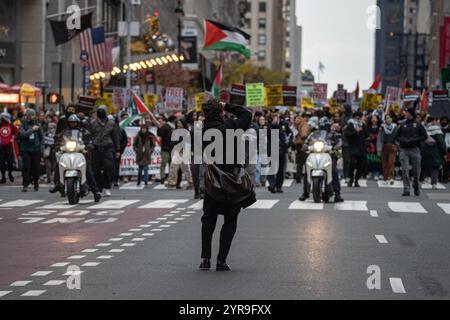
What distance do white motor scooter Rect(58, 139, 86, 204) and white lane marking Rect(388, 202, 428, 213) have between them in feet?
18.4

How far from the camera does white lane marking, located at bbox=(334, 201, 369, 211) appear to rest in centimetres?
2259

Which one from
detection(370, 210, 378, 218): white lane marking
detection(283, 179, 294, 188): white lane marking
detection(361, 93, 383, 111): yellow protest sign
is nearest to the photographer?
detection(370, 210, 378, 218): white lane marking

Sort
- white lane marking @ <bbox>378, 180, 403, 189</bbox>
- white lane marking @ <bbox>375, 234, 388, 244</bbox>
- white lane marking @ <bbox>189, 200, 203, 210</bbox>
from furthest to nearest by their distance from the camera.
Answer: white lane marking @ <bbox>378, 180, 403, 189</bbox> < white lane marking @ <bbox>189, 200, 203, 210</bbox> < white lane marking @ <bbox>375, 234, 388, 244</bbox>

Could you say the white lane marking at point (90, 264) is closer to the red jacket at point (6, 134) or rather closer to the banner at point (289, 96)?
the red jacket at point (6, 134)

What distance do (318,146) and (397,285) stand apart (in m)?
13.0

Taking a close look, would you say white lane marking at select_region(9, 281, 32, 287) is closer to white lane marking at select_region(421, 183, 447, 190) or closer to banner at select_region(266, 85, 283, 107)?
white lane marking at select_region(421, 183, 447, 190)

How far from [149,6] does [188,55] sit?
1401cm

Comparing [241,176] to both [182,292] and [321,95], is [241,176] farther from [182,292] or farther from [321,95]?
[321,95]

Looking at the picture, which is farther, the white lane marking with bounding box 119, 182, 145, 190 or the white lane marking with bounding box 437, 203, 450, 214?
the white lane marking with bounding box 119, 182, 145, 190

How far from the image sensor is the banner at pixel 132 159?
3506cm

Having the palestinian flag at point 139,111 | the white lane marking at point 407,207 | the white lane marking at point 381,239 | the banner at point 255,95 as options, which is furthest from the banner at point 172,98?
the white lane marking at point 381,239

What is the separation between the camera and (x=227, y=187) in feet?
41.8

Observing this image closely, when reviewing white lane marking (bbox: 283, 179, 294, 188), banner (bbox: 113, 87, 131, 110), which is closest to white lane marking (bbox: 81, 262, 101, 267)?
white lane marking (bbox: 283, 179, 294, 188)

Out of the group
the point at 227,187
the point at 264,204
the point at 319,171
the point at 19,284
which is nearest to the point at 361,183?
the point at 319,171
